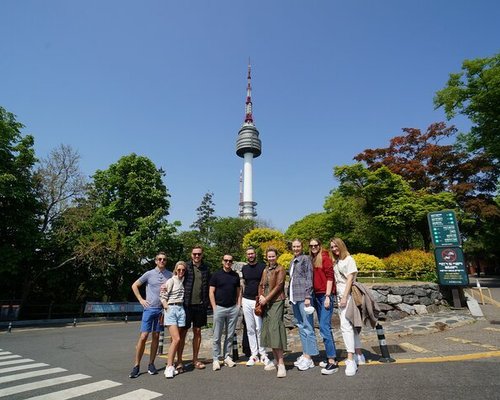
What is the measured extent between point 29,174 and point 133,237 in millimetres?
7865

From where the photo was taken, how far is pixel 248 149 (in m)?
82.3

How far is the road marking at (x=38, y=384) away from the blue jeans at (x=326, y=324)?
4.33 meters

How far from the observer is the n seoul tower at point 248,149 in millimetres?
78262

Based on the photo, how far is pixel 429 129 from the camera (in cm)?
2781

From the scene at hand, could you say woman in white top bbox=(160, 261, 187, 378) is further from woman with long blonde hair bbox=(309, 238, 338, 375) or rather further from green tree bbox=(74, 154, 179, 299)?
green tree bbox=(74, 154, 179, 299)

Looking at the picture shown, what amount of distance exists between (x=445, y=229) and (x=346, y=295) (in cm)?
894

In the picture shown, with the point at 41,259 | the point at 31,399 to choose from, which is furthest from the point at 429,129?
the point at 41,259

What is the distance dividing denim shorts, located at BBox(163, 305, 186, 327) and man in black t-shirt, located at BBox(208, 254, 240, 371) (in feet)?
1.91

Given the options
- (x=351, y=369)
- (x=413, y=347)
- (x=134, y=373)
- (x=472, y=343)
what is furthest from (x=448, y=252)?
(x=134, y=373)

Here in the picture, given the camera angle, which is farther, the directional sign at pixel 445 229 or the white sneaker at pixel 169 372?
the directional sign at pixel 445 229

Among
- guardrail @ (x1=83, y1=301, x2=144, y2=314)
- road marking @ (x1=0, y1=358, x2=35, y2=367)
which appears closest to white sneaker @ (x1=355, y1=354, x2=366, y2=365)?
road marking @ (x1=0, y1=358, x2=35, y2=367)

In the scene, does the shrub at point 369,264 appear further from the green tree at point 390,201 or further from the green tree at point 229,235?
the green tree at point 229,235

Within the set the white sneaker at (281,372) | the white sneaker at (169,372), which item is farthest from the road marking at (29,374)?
the white sneaker at (281,372)

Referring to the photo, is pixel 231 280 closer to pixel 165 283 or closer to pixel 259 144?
pixel 165 283
